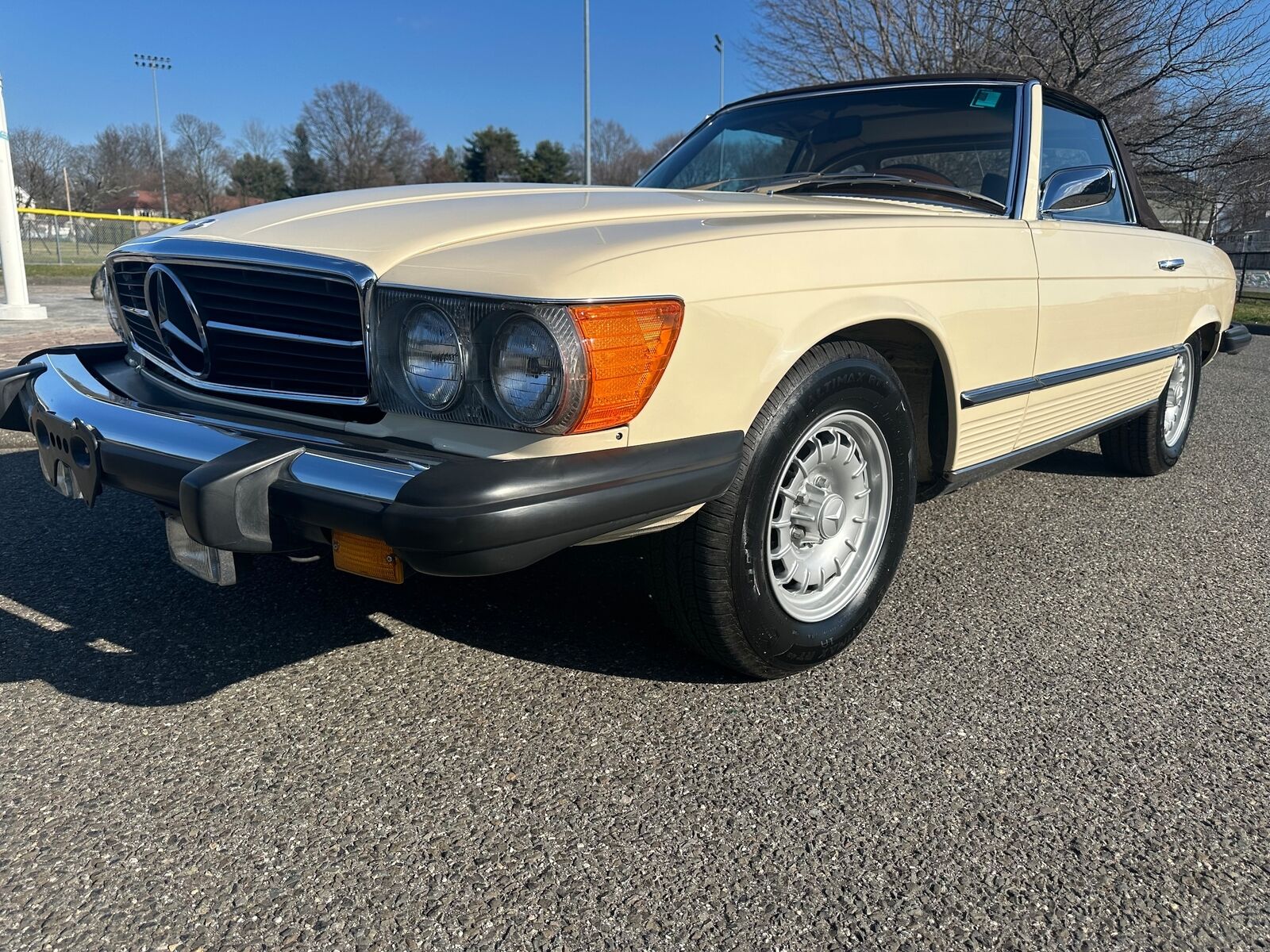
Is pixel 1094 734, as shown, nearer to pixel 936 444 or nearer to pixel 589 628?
pixel 936 444

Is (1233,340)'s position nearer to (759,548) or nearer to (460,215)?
(759,548)

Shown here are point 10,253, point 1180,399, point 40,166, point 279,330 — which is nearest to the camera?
point 279,330

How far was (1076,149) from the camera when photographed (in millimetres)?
3877

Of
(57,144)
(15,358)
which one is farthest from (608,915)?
(57,144)

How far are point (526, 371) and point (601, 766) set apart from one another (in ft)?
2.82

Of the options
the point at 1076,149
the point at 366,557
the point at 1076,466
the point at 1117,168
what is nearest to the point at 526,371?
the point at 366,557

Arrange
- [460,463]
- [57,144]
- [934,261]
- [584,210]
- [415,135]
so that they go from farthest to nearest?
[415,135], [57,144], [934,261], [584,210], [460,463]

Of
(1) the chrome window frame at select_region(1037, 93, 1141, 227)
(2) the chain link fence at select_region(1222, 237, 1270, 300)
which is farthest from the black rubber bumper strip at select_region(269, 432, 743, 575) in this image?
(2) the chain link fence at select_region(1222, 237, 1270, 300)

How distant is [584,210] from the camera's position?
228 centimetres

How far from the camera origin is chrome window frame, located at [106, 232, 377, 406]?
6.25 feet

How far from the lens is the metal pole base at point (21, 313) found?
10542mm

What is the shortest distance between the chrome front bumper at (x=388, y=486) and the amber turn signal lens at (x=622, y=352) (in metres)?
0.08

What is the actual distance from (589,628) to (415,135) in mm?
66795

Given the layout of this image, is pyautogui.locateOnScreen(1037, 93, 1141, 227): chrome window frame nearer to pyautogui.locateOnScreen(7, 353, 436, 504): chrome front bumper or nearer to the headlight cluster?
the headlight cluster
